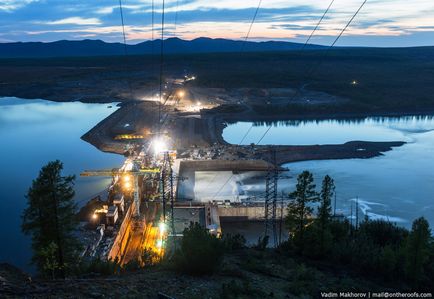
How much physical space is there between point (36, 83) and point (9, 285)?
126 meters

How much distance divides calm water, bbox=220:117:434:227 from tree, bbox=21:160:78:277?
24363 millimetres

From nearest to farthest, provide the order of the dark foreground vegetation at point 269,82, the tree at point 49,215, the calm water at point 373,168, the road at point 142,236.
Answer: the tree at point 49,215 → the road at point 142,236 → the calm water at point 373,168 → the dark foreground vegetation at point 269,82

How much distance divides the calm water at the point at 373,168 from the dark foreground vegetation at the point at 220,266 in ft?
56.5

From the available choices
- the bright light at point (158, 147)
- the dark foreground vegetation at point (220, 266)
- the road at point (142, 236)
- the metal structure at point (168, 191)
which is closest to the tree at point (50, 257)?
the dark foreground vegetation at point (220, 266)

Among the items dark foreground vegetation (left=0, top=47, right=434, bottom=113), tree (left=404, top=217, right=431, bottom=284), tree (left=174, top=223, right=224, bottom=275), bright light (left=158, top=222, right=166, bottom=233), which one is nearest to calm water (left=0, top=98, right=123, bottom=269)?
bright light (left=158, top=222, right=166, bottom=233)

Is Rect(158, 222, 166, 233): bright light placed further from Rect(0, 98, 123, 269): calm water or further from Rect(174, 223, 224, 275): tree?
Rect(174, 223, 224, 275): tree

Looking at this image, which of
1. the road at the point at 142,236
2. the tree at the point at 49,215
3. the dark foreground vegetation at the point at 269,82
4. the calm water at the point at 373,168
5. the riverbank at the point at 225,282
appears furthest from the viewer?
the dark foreground vegetation at the point at 269,82

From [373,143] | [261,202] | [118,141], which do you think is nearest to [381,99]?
[373,143]

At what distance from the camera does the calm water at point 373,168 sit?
113 feet

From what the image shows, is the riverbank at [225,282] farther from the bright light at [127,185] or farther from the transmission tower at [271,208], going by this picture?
the bright light at [127,185]

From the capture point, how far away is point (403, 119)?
7844cm

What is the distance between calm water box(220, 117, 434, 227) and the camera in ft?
113

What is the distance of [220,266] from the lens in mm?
12422

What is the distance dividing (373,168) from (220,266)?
122 feet
